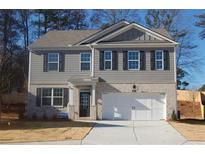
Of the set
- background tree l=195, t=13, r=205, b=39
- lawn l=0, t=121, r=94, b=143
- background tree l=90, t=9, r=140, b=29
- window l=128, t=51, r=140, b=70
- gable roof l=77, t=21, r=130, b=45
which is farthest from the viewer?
background tree l=90, t=9, r=140, b=29

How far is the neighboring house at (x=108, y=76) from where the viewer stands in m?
22.5

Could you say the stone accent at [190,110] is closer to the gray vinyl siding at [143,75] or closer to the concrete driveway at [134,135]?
the gray vinyl siding at [143,75]

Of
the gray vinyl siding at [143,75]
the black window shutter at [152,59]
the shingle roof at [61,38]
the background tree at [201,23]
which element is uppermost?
the background tree at [201,23]

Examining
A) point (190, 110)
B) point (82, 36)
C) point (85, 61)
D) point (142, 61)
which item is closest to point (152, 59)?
point (142, 61)

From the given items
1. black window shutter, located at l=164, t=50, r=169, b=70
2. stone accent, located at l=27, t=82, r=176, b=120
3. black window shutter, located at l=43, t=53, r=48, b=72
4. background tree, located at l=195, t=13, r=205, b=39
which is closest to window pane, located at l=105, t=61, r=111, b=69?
stone accent, located at l=27, t=82, r=176, b=120

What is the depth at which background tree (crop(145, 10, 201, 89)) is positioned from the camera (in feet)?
92.3

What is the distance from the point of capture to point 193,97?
91.5 feet

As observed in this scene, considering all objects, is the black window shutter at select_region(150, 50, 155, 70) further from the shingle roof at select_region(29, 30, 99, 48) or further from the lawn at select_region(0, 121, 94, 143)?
the lawn at select_region(0, 121, 94, 143)

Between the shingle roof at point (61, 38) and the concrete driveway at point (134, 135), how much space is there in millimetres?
7179

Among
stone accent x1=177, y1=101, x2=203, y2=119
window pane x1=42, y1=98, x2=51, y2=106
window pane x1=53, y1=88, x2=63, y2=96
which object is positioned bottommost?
stone accent x1=177, y1=101, x2=203, y2=119

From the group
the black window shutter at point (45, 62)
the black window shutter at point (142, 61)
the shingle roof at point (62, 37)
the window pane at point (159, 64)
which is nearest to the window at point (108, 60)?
the black window shutter at point (142, 61)

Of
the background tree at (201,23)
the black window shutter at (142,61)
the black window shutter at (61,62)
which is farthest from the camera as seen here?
the background tree at (201,23)

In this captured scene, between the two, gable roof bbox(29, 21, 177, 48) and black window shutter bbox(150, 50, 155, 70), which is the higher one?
gable roof bbox(29, 21, 177, 48)

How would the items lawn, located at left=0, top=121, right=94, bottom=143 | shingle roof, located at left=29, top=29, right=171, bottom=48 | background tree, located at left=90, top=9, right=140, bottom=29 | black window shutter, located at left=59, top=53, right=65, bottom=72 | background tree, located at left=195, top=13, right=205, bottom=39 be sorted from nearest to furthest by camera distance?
lawn, located at left=0, top=121, right=94, bottom=143 → black window shutter, located at left=59, top=53, right=65, bottom=72 → shingle roof, located at left=29, top=29, right=171, bottom=48 → background tree, located at left=195, top=13, right=205, bottom=39 → background tree, located at left=90, top=9, right=140, bottom=29
